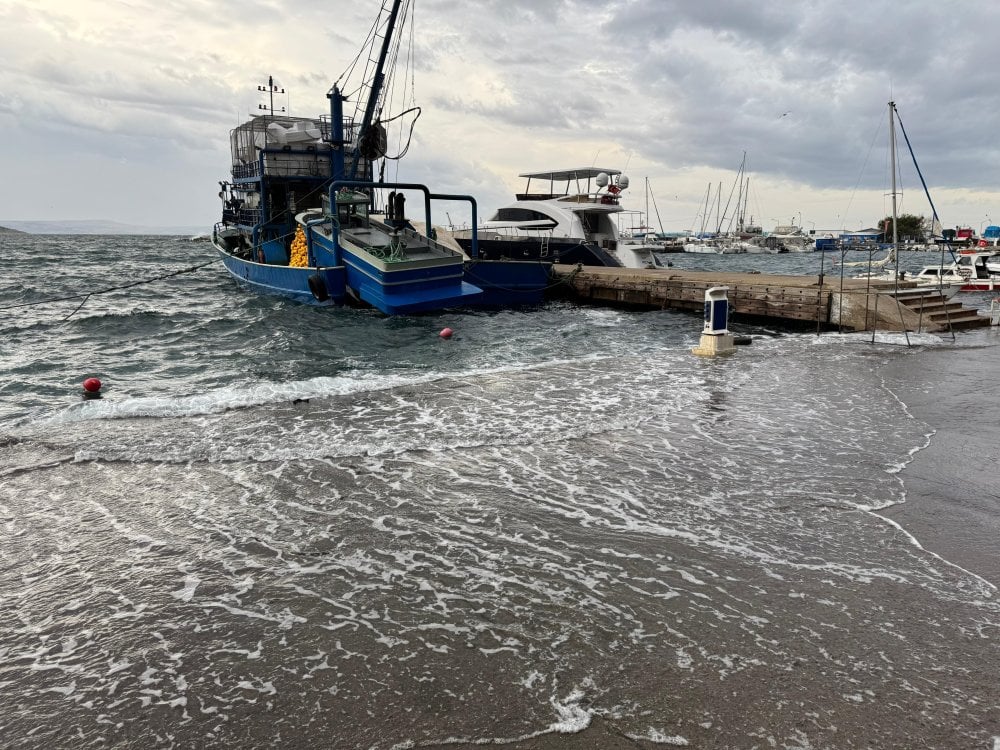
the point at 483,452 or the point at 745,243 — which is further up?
the point at 745,243

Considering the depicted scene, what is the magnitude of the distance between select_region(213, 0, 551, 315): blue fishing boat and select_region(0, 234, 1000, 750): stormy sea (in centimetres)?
1016

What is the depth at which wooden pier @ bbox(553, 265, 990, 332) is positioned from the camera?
1638 centimetres

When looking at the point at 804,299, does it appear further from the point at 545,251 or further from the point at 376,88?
the point at 376,88

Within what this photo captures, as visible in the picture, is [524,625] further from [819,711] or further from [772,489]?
[772,489]

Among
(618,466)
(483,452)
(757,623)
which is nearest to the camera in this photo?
(757,623)

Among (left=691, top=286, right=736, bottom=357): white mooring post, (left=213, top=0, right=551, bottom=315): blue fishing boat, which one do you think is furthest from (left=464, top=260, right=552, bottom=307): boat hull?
(left=691, top=286, right=736, bottom=357): white mooring post

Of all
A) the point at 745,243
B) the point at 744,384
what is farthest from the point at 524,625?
the point at 745,243

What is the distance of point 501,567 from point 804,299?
54.0 ft

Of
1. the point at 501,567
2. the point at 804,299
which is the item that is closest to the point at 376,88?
the point at 804,299

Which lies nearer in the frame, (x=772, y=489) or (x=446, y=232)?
(x=772, y=489)

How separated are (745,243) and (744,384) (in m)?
101

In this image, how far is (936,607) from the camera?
3881 mm

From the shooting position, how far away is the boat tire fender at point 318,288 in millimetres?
20172

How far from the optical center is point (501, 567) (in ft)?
14.5
